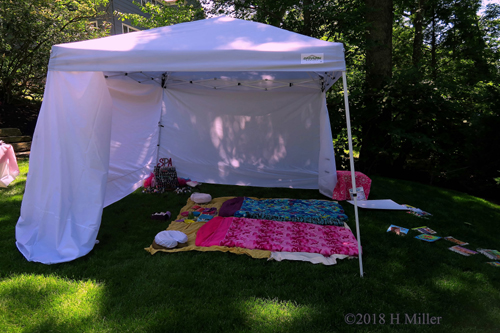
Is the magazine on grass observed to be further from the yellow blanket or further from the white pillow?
the white pillow

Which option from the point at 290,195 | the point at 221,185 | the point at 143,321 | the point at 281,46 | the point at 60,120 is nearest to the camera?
the point at 143,321

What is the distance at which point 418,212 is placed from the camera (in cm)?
390

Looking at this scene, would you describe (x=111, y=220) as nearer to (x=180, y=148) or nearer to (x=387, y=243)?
(x=180, y=148)

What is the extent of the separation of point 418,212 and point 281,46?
283cm

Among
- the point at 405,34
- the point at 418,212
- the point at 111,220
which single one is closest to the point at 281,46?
the point at 111,220

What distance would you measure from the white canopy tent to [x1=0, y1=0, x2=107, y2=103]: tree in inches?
156

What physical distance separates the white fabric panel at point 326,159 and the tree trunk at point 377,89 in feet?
5.05

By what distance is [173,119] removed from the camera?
501 centimetres

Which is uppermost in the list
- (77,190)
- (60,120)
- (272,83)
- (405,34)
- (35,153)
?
(405,34)

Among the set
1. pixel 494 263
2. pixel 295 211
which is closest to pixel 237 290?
pixel 295 211

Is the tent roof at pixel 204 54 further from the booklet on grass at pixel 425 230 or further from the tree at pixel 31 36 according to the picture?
the tree at pixel 31 36

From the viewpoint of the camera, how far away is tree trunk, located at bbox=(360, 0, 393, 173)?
5.62 m

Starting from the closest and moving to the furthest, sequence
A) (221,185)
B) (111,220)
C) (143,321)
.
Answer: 1. (143,321)
2. (111,220)
3. (221,185)

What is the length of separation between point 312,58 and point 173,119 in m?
3.20
